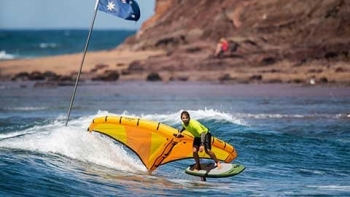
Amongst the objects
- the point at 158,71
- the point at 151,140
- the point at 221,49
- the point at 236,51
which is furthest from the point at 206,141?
the point at 158,71

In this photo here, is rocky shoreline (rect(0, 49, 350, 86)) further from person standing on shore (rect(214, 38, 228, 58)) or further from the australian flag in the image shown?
the australian flag

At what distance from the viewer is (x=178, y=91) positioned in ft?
165

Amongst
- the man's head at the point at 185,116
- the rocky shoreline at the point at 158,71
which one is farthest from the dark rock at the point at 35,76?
the man's head at the point at 185,116

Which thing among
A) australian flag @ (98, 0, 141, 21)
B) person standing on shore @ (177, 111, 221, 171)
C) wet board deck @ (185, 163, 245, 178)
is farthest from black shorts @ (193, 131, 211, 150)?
australian flag @ (98, 0, 141, 21)

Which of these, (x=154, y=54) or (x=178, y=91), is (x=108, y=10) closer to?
(x=178, y=91)

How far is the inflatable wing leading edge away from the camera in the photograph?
21.4 meters

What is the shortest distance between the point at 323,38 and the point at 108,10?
109ft

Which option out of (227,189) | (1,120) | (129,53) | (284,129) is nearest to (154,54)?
(129,53)

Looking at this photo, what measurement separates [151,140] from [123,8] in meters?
3.18

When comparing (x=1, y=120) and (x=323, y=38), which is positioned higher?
(x=323, y=38)

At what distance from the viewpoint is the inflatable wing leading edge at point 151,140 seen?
21.4 metres

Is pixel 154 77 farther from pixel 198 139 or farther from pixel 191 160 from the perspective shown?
pixel 198 139

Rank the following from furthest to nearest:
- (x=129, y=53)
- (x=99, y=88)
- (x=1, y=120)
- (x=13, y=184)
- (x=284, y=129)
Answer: (x=129, y=53) → (x=99, y=88) → (x=1, y=120) → (x=284, y=129) → (x=13, y=184)

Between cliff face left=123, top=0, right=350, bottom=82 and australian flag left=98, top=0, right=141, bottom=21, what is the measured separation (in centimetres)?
2752
